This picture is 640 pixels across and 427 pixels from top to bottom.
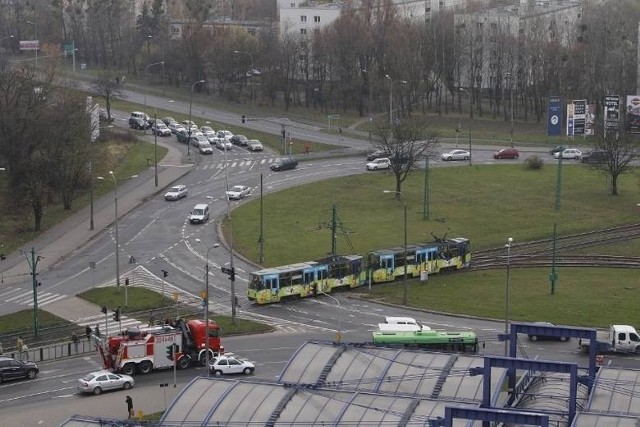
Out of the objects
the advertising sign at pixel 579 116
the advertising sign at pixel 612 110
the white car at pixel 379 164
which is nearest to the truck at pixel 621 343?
the white car at pixel 379 164

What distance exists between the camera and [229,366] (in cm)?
6050

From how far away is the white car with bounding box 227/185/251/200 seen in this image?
10300cm

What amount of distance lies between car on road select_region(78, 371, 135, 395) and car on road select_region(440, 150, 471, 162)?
2617 inches

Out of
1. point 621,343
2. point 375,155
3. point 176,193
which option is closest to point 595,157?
point 375,155

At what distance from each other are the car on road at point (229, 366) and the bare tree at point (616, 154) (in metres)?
51.7

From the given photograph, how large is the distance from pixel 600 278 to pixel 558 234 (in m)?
11.8

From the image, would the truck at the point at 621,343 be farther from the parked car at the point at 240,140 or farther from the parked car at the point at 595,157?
the parked car at the point at 240,140

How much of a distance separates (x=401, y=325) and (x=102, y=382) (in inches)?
647

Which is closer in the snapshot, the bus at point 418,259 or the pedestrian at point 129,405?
the pedestrian at point 129,405

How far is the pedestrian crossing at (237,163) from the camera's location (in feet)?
384

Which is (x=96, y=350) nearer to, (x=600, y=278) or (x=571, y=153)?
(x=600, y=278)

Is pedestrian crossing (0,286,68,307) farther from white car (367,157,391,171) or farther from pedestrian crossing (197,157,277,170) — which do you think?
white car (367,157,391,171)

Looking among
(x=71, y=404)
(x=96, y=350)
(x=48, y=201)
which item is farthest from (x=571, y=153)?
(x=71, y=404)

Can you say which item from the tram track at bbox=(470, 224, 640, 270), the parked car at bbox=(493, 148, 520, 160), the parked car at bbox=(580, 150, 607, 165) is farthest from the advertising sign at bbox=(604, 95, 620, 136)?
the tram track at bbox=(470, 224, 640, 270)
